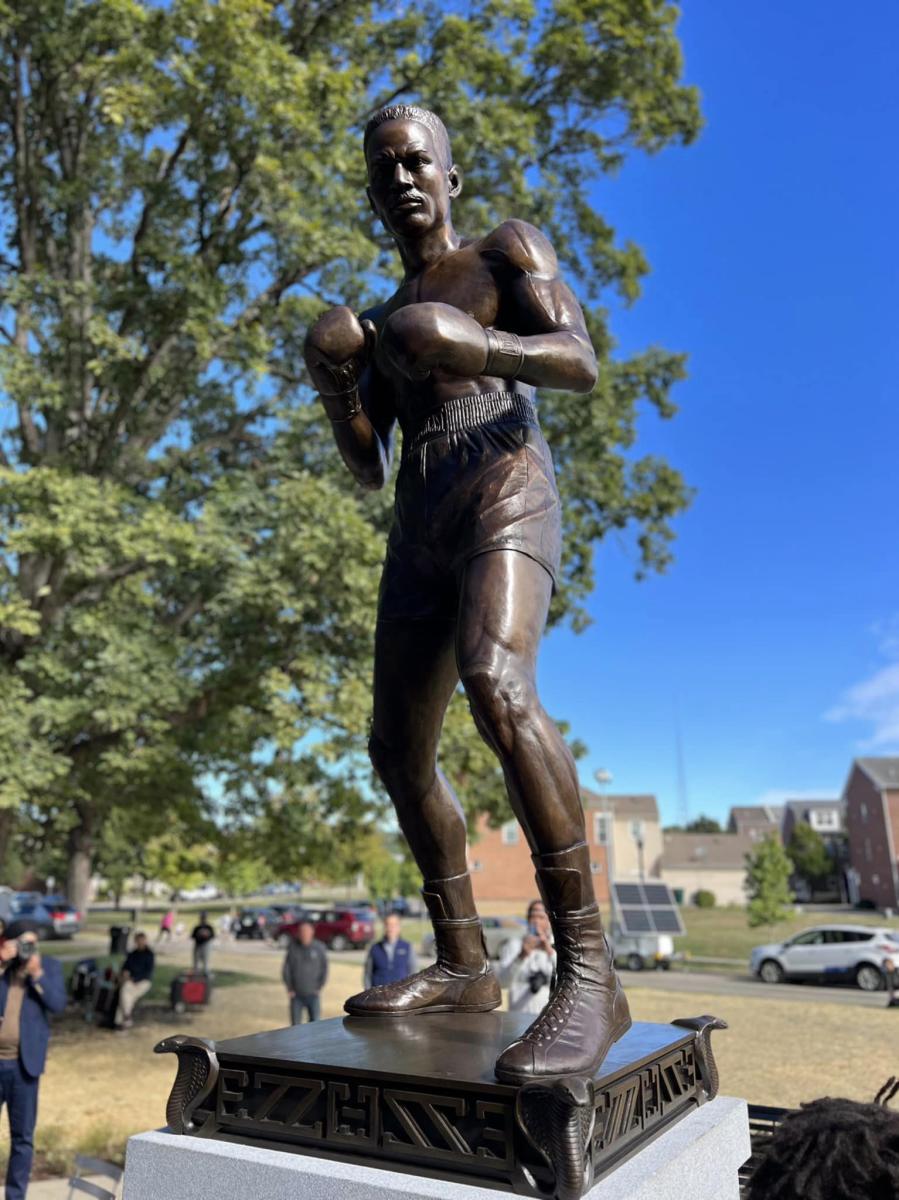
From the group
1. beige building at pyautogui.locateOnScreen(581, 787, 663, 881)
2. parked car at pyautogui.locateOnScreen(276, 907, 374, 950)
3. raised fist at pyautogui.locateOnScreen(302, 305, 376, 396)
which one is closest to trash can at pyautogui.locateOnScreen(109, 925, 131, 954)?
parked car at pyautogui.locateOnScreen(276, 907, 374, 950)

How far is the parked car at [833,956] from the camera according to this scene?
20.2 m

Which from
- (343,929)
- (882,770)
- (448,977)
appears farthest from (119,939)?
(882,770)

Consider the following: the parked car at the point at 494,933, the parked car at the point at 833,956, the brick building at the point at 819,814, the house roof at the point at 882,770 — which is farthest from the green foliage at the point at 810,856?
the parked car at the point at 833,956

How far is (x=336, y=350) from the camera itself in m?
3.00

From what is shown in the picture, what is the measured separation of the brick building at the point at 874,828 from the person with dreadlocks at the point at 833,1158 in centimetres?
5577

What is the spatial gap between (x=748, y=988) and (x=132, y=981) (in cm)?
1252

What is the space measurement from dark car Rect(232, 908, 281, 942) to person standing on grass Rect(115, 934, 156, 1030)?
25.5m

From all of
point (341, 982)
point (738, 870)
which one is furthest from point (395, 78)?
point (738, 870)

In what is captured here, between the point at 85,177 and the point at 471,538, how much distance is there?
10622mm

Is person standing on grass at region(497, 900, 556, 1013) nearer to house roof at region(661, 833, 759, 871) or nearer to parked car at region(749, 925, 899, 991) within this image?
parked car at region(749, 925, 899, 991)

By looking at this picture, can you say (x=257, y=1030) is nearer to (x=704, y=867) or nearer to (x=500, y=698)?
(x=500, y=698)

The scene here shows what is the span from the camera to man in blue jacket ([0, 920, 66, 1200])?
18.6 ft

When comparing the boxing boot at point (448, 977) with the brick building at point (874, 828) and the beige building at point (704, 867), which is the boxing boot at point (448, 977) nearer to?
the brick building at point (874, 828)

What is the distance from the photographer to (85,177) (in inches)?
439
